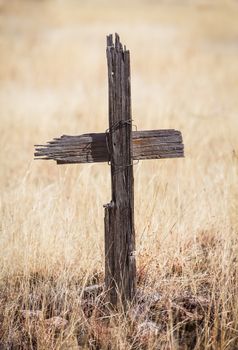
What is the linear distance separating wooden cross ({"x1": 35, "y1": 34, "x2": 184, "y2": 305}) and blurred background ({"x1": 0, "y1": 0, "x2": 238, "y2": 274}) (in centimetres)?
43

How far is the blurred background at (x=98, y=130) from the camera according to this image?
3275 mm

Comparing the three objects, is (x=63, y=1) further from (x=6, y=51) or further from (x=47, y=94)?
(x=47, y=94)

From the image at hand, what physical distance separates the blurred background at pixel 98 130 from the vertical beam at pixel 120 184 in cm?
42

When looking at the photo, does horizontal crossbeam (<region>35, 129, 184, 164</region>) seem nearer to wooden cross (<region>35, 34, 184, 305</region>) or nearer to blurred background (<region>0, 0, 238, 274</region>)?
wooden cross (<region>35, 34, 184, 305</region>)

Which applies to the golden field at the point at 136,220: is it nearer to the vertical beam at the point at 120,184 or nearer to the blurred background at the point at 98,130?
the blurred background at the point at 98,130

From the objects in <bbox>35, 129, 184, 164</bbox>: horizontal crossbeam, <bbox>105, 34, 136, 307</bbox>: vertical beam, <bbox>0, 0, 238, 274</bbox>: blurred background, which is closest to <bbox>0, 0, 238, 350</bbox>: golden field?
<bbox>0, 0, 238, 274</bbox>: blurred background

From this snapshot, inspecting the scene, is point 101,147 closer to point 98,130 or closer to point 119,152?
point 119,152

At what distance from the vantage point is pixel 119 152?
2.49 metres

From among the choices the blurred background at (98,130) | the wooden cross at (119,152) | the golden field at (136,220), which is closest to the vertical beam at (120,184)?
the wooden cross at (119,152)

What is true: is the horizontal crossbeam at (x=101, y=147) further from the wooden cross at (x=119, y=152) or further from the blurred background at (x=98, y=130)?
the blurred background at (x=98, y=130)

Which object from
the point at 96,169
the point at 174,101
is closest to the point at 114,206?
the point at 96,169

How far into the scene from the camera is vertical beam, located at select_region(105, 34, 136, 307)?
7.98 feet

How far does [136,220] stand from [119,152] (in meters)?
1.08

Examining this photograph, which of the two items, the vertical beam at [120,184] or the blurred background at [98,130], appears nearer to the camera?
the vertical beam at [120,184]
